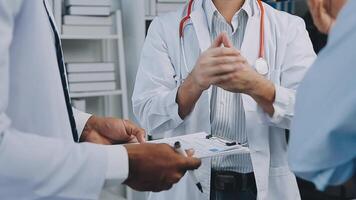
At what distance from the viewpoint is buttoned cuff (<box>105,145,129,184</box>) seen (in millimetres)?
718

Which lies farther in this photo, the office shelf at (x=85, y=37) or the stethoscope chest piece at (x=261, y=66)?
the office shelf at (x=85, y=37)

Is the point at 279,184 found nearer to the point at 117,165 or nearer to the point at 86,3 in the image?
the point at 117,165

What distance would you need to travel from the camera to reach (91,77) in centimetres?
250

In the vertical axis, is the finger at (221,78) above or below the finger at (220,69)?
below

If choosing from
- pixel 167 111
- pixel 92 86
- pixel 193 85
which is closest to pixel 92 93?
pixel 92 86

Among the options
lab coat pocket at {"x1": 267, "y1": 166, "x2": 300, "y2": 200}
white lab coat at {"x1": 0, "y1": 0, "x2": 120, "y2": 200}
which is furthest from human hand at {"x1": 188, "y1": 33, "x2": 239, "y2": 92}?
white lab coat at {"x1": 0, "y1": 0, "x2": 120, "y2": 200}

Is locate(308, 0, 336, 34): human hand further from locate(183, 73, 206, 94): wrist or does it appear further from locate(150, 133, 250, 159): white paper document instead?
locate(183, 73, 206, 94): wrist

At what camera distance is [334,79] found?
0.59 metres

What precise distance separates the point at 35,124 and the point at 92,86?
1765mm

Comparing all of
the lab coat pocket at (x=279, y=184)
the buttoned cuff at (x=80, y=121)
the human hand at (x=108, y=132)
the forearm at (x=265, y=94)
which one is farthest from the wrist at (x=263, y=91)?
the buttoned cuff at (x=80, y=121)

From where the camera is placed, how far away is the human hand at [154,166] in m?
0.76

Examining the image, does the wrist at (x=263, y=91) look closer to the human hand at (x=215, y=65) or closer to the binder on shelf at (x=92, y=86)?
the human hand at (x=215, y=65)


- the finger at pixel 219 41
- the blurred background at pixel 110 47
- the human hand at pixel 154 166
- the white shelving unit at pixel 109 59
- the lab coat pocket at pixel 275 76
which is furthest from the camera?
the white shelving unit at pixel 109 59

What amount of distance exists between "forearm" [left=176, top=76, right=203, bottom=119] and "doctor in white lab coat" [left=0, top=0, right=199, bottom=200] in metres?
0.42
